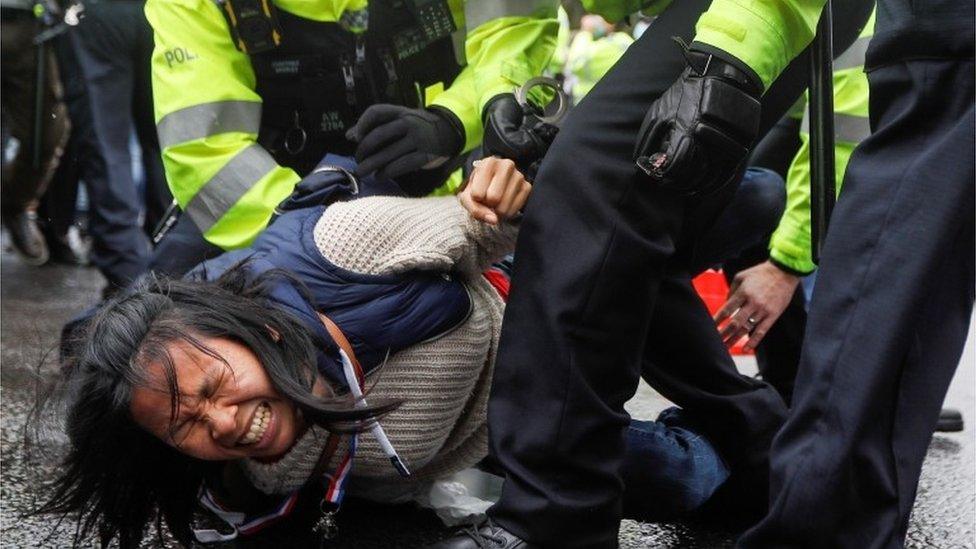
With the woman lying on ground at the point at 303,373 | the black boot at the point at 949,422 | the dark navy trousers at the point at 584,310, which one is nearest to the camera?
the dark navy trousers at the point at 584,310

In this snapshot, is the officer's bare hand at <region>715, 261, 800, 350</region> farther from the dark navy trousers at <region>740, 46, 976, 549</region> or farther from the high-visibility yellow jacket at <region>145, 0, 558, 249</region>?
the dark navy trousers at <region>740, 46, 976, 549</region>

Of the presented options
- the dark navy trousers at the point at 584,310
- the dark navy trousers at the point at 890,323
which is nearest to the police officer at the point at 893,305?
the dark navy trousers at the point at 890,323

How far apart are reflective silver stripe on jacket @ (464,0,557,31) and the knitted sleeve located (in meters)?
0.49

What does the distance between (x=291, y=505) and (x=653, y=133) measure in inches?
35.5

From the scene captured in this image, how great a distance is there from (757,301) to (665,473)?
628mm

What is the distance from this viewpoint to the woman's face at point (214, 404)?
68.9 inches

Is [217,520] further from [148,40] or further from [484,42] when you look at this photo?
[148,40]

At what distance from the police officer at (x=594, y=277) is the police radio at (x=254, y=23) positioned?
0.96 meters

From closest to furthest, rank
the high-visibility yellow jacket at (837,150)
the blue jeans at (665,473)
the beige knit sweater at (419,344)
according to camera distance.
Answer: the beige knit sweater at (419,344) → the blue jeans at (665,473) → the high-visibility yellow jacket at (837,150)

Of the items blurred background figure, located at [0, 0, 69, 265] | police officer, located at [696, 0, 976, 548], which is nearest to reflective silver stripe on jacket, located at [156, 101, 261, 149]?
police officer, located at [696, 0, 976, 548]

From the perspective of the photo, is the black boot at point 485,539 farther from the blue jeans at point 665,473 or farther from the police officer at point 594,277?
the blue jeans at point 665,473

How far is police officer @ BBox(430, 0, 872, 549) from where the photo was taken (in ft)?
5.27

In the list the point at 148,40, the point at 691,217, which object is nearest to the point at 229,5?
the point at 691,217

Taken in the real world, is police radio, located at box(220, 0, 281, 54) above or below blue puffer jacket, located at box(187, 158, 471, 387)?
above
